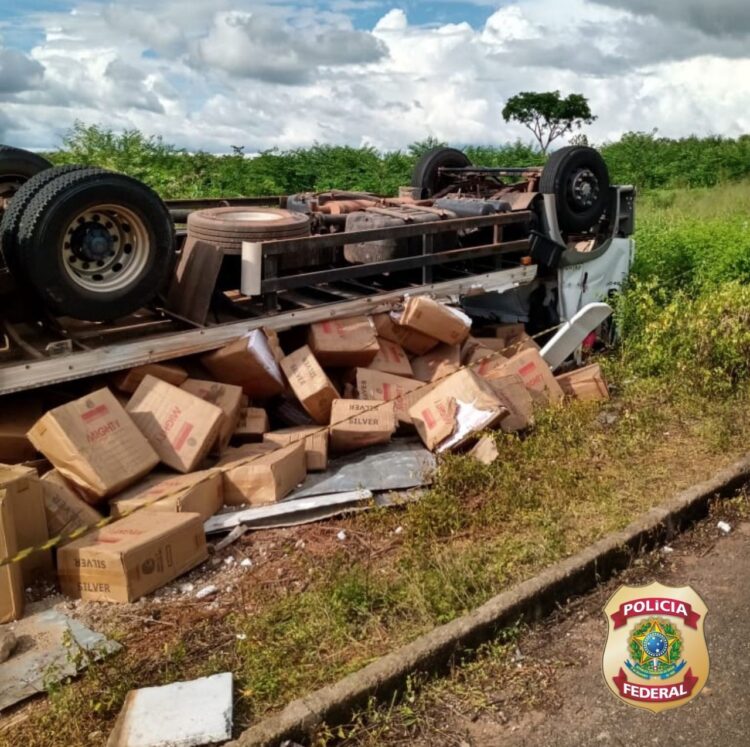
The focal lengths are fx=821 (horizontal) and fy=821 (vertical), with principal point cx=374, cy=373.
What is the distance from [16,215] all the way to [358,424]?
2.31m

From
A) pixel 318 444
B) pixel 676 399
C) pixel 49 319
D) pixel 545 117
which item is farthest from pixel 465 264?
pixel 545 117

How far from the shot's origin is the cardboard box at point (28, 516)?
371 centimetres

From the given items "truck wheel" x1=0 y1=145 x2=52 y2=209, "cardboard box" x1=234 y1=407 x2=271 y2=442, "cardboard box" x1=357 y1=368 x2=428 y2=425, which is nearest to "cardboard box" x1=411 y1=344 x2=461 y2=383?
"cardboard box" x1=357 y1=368 x2=428 y2=425

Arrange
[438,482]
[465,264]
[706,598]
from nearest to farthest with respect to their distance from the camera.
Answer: [706,598]
[438,482]
[465,264]

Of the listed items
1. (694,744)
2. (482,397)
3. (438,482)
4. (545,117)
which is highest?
(545,117)

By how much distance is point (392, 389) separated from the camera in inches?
223

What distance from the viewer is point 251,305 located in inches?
234

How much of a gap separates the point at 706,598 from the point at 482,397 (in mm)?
1911

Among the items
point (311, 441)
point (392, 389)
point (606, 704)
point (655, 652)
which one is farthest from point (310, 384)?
point (655, 652)

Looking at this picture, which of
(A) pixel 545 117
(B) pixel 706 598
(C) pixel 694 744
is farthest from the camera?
(A) pixel 545 117

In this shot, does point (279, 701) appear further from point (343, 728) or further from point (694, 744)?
point (694, 744)

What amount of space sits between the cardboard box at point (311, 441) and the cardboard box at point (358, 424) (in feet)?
0.33

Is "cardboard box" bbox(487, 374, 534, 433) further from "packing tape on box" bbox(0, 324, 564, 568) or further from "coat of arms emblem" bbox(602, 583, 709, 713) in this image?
"coat of arms emblem" bbox(602, 583, 709, 713)

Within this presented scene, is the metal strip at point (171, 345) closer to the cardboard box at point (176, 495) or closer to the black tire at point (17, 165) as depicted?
the cardboard box at point (176, 495)
